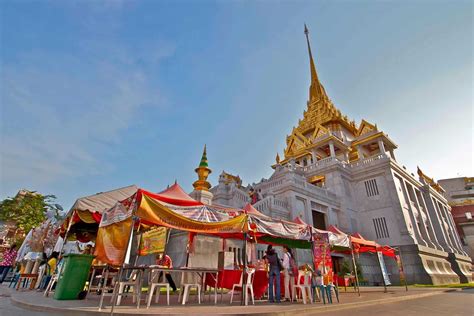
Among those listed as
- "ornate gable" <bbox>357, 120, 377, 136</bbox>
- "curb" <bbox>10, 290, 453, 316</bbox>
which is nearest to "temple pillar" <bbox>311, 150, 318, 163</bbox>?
"ornate gable" <bbox>357, 120, 377, 136</bbox>

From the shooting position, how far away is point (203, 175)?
13.6 m

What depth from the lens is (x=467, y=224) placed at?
3934cm

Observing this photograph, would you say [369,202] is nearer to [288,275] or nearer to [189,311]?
[288,275]

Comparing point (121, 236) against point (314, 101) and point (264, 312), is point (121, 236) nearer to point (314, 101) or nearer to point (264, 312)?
point (264, 312)

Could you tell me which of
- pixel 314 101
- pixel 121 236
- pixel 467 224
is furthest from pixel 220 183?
pixel 467 224

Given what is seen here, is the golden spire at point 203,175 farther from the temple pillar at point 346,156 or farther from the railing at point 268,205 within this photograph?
the temple pillar at point 346,156

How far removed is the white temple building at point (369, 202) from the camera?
19.7m

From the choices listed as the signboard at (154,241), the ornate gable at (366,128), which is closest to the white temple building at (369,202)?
the ornate gable at (366,128)

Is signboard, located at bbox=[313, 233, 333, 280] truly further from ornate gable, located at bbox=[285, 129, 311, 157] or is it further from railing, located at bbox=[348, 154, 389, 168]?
ornate gable, located at bbox=[285, 129, 311, 157]

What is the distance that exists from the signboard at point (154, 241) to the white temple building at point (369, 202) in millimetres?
9240

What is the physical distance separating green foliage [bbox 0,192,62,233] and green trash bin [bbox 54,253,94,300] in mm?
25319

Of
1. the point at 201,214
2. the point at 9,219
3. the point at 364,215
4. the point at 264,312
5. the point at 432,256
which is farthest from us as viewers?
the point at 9,219

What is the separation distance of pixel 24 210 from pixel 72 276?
93.7ft

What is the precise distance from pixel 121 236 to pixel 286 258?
5.08 meters
